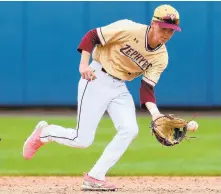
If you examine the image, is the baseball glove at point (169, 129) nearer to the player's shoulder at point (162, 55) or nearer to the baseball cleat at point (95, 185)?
the player's shoulder at point (162, 55)

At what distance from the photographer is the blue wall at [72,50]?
14930 mm

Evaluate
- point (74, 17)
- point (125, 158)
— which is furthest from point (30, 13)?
point (125, 158)

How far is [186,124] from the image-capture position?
6512 millimetres

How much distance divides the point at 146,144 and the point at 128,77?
407 cm

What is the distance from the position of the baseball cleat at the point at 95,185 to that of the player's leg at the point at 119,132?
4 cm

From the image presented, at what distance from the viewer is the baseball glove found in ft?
21.5

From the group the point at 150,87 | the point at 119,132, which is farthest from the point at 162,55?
the point at 119,132

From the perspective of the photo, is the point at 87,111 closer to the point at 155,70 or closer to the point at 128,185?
the point at 155,70

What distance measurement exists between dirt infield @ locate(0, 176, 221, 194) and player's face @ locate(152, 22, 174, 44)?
1245 mm

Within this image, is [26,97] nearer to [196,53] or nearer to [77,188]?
[196,53]

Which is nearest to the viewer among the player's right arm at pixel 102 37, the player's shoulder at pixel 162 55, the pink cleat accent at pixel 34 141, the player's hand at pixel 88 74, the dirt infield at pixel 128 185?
the player's hand at pixel 88 74

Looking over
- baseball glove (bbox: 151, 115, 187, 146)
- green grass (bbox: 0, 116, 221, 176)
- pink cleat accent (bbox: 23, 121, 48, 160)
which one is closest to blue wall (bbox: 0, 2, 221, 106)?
A: green grass (bbox: 0, 116, 221, 176)

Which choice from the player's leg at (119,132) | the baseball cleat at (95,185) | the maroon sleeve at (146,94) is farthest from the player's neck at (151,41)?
the baseball cleat at (95,185)

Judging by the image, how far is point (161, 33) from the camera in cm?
638
